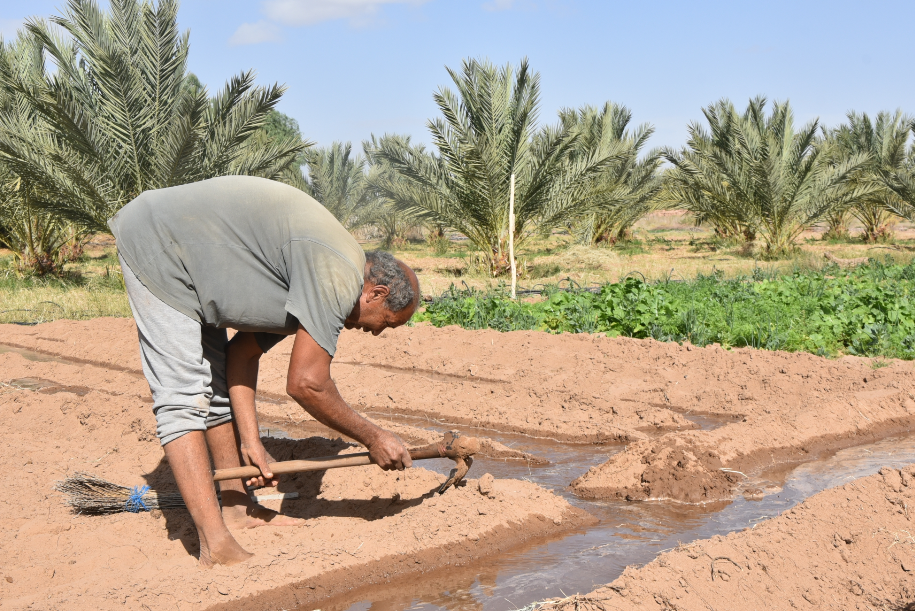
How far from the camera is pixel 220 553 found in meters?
2.92

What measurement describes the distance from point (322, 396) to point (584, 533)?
5.04ft

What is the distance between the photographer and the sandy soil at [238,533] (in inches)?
113

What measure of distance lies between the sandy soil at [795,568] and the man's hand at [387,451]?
31.8 inches

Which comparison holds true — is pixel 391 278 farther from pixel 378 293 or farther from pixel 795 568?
pixel 795 568

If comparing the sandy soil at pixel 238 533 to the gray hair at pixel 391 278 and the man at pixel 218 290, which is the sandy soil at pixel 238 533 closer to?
the man at pixel 218 290

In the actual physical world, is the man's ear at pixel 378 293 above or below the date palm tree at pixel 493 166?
below

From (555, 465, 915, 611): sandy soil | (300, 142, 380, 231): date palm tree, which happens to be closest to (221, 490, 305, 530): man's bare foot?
(555, 465, 915, 611): sandy soil

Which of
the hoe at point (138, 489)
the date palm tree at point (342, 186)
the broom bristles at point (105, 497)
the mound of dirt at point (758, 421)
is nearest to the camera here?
the hoe at point (138, 489)

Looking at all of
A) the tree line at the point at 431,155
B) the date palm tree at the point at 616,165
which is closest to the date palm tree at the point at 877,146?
the tree line at the point at 431,155

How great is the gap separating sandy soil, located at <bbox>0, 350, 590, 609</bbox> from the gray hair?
107 centimetres

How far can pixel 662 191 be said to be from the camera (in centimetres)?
2106

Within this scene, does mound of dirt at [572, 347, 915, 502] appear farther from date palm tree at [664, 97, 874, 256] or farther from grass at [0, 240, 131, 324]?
date palm tree at [664, 97, 874, 256]

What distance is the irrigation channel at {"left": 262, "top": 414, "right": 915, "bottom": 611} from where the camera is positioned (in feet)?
9.84

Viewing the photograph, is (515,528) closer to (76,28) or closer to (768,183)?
(76,28)
